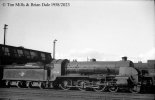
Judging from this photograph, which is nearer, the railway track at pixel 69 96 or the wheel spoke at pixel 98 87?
the railway track at pixel 69 96

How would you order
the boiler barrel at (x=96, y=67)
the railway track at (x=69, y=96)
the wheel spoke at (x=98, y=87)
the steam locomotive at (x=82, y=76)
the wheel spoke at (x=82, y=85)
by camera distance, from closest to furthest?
the railway track at (x=69, y=96), the steam locomotive at (x=82, y=76), the wheel spoke at (x=98, y=87), the boiler barrel at (x=96, y=67), the wheel spoke at (x=82, y=85)

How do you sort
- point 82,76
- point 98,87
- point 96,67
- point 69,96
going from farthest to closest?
point 96,67 < point 82,76 < point 98,87 < point 69,96

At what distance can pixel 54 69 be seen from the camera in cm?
1923

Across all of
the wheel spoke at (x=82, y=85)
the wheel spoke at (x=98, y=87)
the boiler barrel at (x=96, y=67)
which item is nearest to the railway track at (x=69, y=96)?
the wheel spoke at (x=98, y=87)

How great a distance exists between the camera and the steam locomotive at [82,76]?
661 inches

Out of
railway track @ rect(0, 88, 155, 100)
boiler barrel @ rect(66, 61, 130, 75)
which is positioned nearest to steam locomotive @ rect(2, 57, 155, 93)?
boiler barrel @ rect(66, 61, 130, 75)

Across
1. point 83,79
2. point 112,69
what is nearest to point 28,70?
point 83,79

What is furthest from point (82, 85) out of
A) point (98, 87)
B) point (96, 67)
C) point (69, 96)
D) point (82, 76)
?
point (69, 96)

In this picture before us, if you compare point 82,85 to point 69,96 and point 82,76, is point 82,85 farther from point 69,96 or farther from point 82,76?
point 69,96

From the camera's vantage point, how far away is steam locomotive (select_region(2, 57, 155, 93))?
16.8 metres

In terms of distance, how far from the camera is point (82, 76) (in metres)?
17.8

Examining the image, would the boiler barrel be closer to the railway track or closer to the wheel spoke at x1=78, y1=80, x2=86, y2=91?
the wheel spoke at x1=78, y1=80, x2=86, y2=91

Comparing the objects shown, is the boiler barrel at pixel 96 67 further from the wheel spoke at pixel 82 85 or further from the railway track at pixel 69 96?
the railway track at pixel 69 96

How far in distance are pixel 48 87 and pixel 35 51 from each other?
7132 mm
